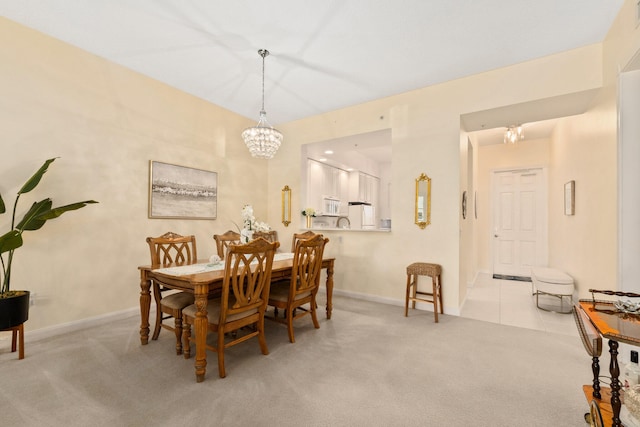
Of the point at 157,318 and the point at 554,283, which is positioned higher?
the point at 554,283

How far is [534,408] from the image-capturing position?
1.83 meters

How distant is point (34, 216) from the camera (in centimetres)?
252

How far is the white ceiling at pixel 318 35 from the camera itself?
8.13 feet

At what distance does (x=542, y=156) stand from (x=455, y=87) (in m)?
3.62

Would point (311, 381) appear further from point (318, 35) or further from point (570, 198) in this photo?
point (570, 198)

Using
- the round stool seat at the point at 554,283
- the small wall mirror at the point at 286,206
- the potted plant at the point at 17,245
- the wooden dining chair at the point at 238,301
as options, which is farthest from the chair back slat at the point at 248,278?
the round stool seat at the point at 554,283

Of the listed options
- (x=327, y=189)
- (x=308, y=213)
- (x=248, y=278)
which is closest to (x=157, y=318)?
(x=248, y=278)

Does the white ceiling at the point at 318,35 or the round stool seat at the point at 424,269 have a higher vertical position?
the white ceiling at the point at 318,35

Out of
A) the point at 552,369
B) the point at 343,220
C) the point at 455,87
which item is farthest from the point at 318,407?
the point at 343,220

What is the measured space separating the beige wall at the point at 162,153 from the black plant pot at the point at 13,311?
1.50ft

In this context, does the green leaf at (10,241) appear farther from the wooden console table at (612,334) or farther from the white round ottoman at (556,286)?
the white round ottoman at (556,286)

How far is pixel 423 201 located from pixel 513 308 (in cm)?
194

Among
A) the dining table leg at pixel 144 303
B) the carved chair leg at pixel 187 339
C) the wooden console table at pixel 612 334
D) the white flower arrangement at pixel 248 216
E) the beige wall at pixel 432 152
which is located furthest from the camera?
the beige wall at pixel 432 152

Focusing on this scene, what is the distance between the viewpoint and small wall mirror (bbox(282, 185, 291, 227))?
517cm
